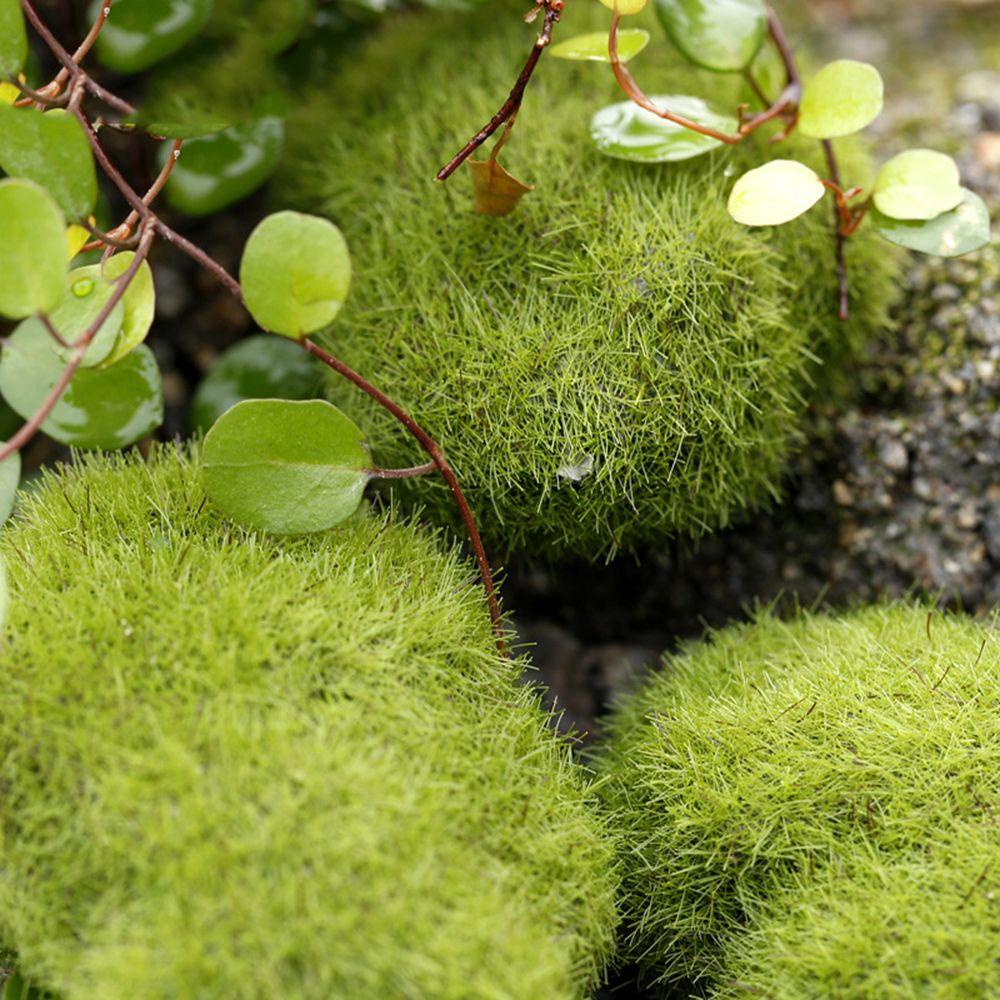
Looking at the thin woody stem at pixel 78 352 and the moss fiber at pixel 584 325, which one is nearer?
the thin woody stem at pixel 78 352

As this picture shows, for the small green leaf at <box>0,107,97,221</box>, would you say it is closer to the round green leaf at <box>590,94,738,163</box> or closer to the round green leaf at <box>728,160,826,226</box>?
the round green leaf at <box>590,94,738,163</box>

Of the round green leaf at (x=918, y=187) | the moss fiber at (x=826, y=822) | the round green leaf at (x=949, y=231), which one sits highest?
the round green leaf at (x=918, y=187)

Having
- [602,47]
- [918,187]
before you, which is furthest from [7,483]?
[918,187]

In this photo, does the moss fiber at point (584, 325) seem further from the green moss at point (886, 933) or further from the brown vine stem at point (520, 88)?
the green moss at point (886, 933)

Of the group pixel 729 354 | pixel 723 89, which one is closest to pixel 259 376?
pixel 729 354

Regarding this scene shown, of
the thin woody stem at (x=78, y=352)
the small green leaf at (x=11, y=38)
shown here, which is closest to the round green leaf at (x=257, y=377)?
the thin woody stem at (x=78, y=352)

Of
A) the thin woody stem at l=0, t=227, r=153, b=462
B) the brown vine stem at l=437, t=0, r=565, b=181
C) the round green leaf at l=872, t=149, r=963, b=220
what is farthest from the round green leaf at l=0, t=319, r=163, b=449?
the round green leaf at l=872, t=149, r=963, b=220

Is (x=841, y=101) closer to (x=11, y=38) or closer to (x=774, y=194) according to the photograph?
(x=774, y=194)
